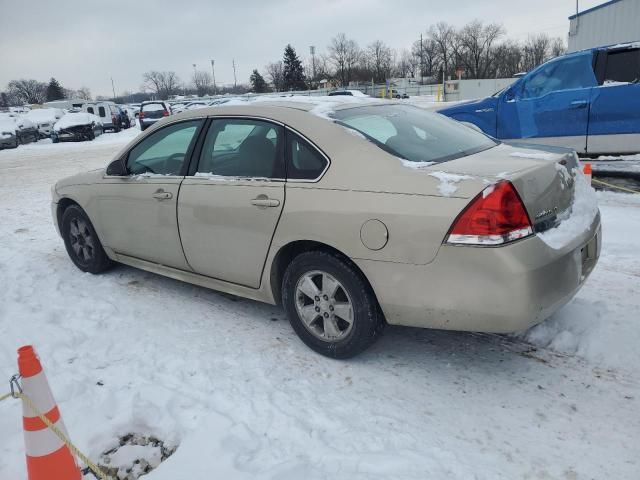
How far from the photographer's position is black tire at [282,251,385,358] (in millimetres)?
3016

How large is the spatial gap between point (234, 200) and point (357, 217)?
1.02 meters

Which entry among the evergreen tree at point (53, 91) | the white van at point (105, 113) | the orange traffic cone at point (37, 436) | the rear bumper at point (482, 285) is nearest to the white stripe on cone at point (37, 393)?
the orange traffic cone at point (37, 436)

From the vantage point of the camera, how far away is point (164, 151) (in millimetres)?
4281

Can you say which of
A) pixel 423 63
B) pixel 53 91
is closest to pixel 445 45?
pixel 423 63

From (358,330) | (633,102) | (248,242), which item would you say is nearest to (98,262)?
(248,242)

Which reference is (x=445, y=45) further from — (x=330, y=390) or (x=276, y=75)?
(x=330, y=390)

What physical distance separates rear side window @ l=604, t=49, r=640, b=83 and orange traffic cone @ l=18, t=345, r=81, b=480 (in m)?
8.13

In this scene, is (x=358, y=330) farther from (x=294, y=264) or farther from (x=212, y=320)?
(x=212, y=320)

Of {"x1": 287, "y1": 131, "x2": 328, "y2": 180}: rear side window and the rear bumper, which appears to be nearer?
the rear bumper

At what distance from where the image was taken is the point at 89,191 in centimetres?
476

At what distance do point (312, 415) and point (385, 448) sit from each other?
0.45 m

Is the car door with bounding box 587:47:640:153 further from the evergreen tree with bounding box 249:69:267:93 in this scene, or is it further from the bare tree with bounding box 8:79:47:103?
the bare tree with bounding box 8:79:47:103

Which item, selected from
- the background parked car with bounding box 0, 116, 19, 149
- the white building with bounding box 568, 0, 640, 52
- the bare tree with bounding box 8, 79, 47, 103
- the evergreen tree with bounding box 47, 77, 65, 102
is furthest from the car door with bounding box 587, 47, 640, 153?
the bare tree with bounding box 8, 79, 47, 103

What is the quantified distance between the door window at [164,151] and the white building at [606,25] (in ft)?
65.4
